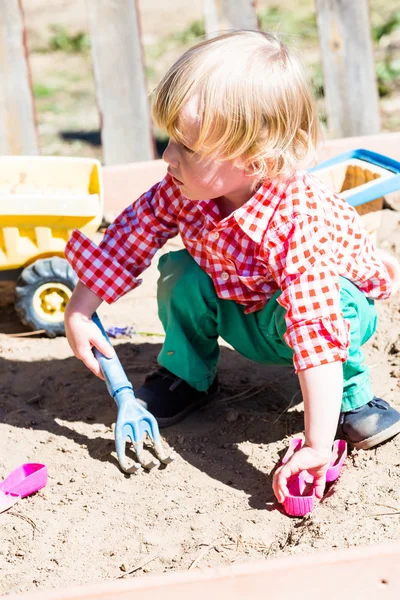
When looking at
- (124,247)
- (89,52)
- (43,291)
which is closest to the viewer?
(124,247)

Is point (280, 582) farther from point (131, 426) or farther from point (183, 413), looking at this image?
point (183, 413)

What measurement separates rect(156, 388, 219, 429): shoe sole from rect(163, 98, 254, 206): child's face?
1.91ft

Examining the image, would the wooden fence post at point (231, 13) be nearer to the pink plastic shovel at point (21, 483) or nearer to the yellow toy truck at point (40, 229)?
the yellow toy truck at point (40, 229)

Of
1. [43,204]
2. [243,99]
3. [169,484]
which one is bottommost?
[169,484]

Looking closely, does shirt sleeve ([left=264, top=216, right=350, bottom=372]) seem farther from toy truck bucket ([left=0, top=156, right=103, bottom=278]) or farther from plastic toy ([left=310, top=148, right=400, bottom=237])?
toy truck bucket ([left=0, top=156, right=103, bottom=278])

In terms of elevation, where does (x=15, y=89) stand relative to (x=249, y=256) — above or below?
above

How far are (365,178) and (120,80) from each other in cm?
117

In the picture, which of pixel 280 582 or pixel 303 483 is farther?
pixel 303 483

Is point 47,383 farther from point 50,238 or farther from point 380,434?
point 380,434

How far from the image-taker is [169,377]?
2.14m

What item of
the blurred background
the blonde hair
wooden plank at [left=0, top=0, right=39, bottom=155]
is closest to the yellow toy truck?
wooden plank at [left=0, top=0, right=39, bottom=155]

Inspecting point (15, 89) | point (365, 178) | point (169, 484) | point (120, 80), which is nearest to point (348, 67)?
point (120, 80)

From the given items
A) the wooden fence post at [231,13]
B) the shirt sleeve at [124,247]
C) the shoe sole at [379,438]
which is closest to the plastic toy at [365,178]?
the shirt sleeve at [124,247]

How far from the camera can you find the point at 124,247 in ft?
6.66
